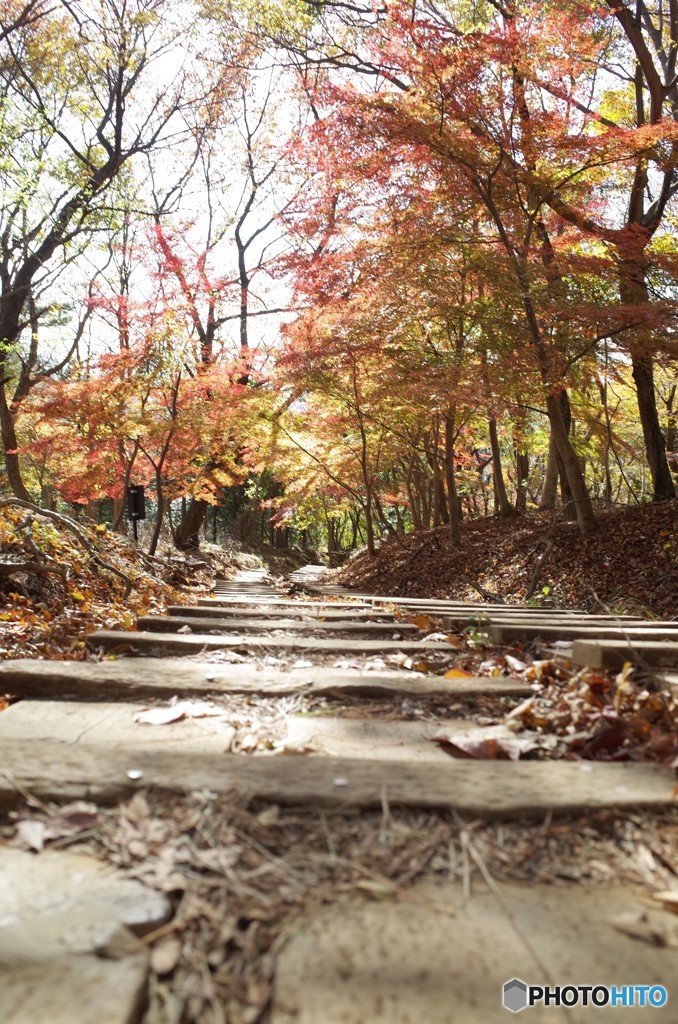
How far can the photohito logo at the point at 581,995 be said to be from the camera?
0.70 metres

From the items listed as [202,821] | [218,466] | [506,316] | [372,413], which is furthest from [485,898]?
[218,466]

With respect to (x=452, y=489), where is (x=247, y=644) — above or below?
below

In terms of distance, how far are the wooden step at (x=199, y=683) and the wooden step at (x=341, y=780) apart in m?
0.52

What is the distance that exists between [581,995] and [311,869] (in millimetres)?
374

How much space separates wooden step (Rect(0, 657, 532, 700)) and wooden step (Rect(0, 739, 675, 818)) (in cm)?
52

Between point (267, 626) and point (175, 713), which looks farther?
point (267, 626)

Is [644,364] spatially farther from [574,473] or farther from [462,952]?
[462,952]

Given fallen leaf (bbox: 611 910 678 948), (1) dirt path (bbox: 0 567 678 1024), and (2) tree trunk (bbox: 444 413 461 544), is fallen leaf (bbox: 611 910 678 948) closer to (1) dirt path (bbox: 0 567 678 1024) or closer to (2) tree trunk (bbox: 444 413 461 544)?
(1) dirt path (bbox: 0 567 678 1024)

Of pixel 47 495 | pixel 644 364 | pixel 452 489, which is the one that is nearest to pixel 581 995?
pixel 644 364

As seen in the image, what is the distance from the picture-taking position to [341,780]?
112 cm

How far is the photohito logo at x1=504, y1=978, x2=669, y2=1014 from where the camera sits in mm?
697

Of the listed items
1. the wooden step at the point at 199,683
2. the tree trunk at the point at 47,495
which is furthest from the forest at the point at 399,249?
the tree trunk at the point at 47,495

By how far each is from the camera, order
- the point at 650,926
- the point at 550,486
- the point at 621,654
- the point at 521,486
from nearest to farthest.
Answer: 1. the point at 650,926
2. the point at 621,654
3. the point at 550,486
4. the point at 521,486

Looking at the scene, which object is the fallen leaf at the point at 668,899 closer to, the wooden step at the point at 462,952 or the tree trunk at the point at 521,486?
the wooden step at the point at 462,952
